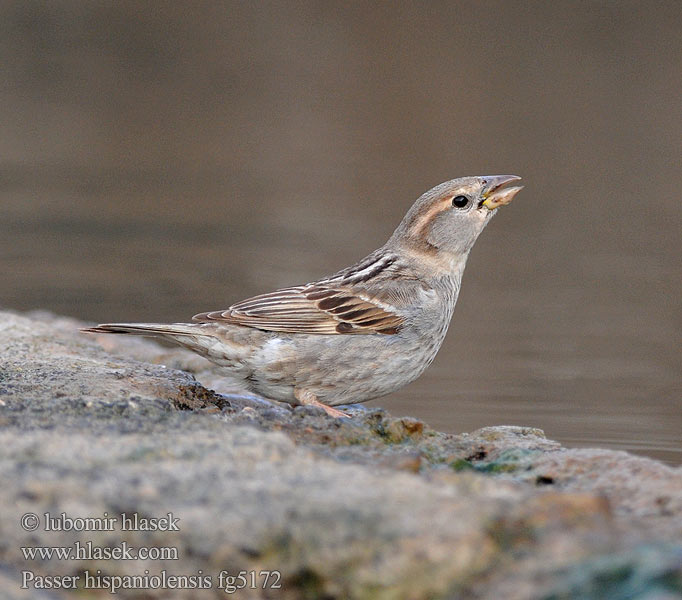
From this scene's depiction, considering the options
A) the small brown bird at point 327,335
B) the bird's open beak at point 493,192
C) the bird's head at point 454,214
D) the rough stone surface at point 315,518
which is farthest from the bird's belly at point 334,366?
the rough stone surface at point 315,518

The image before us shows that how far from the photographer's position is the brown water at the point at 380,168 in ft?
29.5

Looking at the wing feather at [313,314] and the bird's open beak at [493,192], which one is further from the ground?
the bird's open beak at [493,192]

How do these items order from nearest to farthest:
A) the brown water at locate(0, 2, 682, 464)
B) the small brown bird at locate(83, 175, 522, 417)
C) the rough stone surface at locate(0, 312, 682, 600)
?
the rough stone surface at locate(0, 312, 682, 600) < the small brown bird at locate(83, 175, 522, 417) < the brown water at locate(0, 2, 682, 464)

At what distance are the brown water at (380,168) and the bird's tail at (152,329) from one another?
1868 mm

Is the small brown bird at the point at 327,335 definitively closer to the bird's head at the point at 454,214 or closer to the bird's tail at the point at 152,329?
the bird's tail at the point at 152,329

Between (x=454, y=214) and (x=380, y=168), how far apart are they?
995 cm

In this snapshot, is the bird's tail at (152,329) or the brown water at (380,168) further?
the brown water at (380,168)

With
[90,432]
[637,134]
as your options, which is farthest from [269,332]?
[637,134]

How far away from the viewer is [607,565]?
9.62 ft

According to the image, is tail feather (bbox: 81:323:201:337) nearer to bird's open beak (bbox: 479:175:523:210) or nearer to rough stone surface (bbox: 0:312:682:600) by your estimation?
rough stone surface (bbox: 0:312:682:600)

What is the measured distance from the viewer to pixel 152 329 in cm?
550

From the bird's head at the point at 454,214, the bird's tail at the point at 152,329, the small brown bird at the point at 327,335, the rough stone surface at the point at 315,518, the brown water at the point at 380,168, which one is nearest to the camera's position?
the rough stone surface at the point at 315,518

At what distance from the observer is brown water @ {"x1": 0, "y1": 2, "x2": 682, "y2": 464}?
900 cm

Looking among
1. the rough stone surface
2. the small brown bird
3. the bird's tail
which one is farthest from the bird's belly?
the rough stone surface
